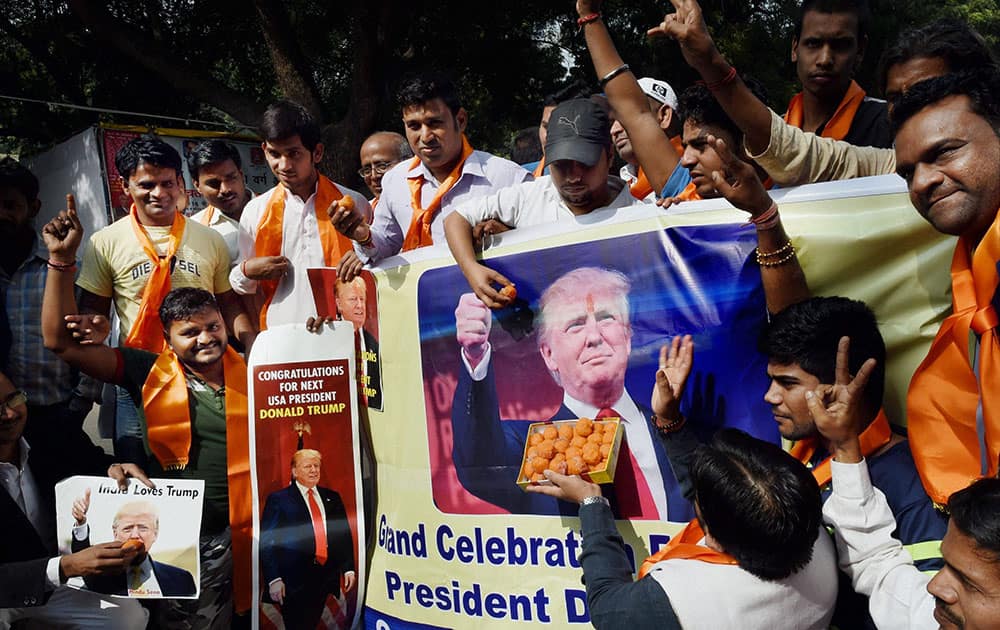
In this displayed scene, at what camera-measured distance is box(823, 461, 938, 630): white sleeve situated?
5.86 feet

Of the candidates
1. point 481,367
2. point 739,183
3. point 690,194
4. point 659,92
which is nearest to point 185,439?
point 481,367

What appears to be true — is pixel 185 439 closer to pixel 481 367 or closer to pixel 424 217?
pixel 481 367

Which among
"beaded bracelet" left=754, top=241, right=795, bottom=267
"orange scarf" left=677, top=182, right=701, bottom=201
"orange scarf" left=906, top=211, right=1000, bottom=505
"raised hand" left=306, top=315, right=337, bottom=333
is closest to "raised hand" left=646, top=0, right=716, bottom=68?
"orange scarf" left=677, top=182, right=701, bottom=201

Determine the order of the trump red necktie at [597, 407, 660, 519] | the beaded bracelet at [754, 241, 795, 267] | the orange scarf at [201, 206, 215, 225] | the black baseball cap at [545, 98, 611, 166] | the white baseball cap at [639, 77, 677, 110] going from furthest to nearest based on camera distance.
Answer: the orange scarf at [201, 206, 215, 225] < the white baseball cap at [639, 77, 677, 110] < the black baseball cap at [545, 98, 611, 166] < the trump red necktie at [597, 407, 660, 519] < the beaded bracelet at [754, 241, 795, 267]

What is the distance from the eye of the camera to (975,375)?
181cm

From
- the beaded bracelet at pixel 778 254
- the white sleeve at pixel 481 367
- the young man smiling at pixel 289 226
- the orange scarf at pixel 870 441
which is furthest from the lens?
the young man smiling at pixel 289 226

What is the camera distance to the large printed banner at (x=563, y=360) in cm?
233

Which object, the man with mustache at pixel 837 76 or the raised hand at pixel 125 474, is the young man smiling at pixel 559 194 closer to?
the man with mustache at pixel 837 76

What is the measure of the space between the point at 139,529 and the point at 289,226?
1.41m

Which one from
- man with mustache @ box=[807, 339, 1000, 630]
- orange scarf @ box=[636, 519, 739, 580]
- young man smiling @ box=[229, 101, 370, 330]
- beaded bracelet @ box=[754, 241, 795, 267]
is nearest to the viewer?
man with mustache @ box=[807, 339, 1000, 630]

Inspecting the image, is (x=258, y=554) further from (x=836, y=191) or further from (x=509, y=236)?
(x=836, y=191)

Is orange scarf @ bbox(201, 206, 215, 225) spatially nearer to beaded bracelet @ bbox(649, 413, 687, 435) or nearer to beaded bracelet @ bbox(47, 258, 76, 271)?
beaded bracelet @ bbox(47, 258, 76, 271)

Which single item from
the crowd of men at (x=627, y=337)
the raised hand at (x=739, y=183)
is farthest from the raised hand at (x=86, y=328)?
the raised hand at (x=739, y=183)

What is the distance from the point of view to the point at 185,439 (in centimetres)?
313
